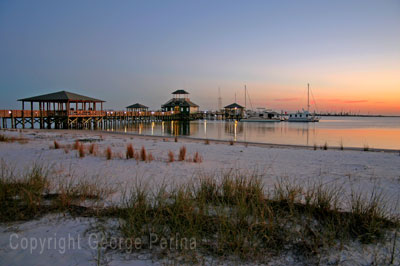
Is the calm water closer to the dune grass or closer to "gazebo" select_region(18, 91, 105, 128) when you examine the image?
"gazebo" select_region(18, 91, 105, 128)

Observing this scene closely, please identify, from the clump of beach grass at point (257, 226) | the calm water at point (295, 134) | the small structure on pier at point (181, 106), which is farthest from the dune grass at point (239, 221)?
the small structure on pier at point (181, 106)

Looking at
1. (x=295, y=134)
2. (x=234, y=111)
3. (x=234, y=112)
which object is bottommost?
(x=295, y=134)

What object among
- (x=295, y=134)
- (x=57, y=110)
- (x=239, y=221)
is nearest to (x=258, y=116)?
(x=295, y=134)

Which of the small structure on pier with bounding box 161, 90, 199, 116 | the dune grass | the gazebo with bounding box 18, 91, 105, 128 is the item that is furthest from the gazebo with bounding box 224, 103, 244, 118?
the dune grass

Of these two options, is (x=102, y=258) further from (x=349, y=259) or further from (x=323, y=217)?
(x=323, y=217)

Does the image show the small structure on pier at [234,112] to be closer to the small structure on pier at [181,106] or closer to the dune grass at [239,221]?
the small structure on pier at [181,106]

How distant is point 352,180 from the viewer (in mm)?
6090

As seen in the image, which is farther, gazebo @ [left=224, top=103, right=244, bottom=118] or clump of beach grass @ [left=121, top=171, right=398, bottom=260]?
gazebo @ [left=224, top=103, right=244, bottom=118]

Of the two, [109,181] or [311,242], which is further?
[109,181]

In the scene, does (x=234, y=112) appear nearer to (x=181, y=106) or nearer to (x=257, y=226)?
(x=181, y=106)

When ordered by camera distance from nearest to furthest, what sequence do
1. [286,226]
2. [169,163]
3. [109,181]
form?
1. [286,226]
2. [109,181]
3. [169,163]

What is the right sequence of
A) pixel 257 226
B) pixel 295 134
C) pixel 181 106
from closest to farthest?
1. pixel 257 226
2. pixel 295 134
3. pixel 181 106

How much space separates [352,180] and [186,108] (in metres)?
66.5

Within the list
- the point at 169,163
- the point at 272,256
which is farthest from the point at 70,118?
the point at 272,256
